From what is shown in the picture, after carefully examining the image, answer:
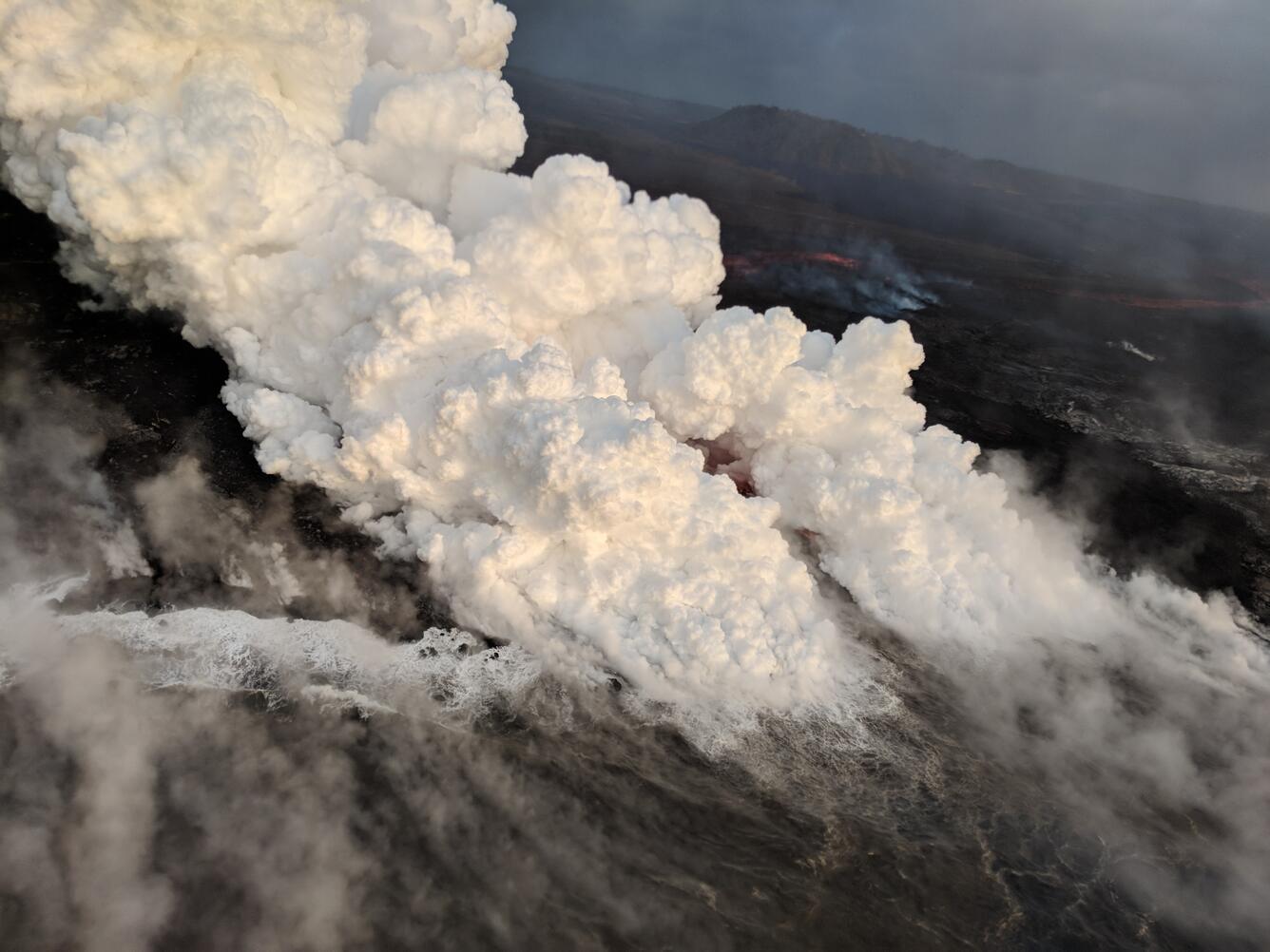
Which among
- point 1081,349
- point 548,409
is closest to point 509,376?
point 548,409

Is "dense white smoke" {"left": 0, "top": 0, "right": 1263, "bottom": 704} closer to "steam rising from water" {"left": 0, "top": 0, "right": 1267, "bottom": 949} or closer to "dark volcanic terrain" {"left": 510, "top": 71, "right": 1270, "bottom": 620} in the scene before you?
"steam rising from water" {"left": 0, "top": 0, "right": 1267, "bottom": 949}

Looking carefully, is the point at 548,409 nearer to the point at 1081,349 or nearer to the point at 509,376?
the point at 509,376

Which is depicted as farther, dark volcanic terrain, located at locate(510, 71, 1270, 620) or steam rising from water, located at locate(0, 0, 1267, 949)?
dark volcanic terrain, located at locate(510, 71, 1270, 620)

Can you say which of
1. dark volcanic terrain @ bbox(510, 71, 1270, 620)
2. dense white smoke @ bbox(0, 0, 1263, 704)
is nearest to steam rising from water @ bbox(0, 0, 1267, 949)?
dense white smoke @ bbox(0, 0, 1263, 704)

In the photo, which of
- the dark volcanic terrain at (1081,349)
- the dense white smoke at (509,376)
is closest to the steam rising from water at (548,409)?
the dense white smoke at (509,376)

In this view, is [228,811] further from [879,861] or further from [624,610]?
[879,861]

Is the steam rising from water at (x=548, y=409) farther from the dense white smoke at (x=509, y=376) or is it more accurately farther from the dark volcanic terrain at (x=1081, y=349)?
the dark volcanic terrain at (x=1081, y=349)
